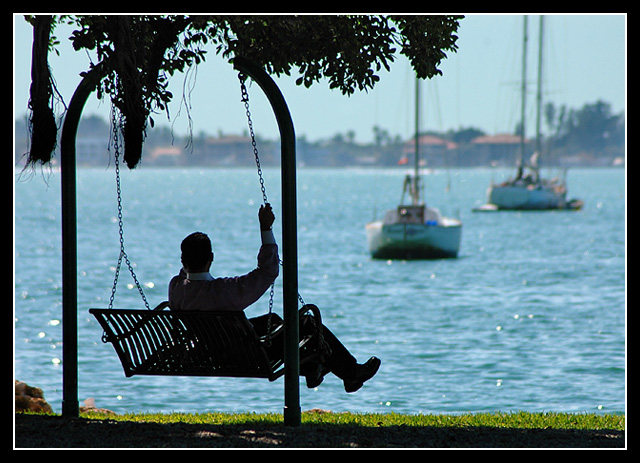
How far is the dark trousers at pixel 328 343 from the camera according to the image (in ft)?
22.2

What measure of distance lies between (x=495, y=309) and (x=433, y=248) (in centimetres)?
1308

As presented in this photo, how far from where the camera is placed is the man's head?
651 centimetres

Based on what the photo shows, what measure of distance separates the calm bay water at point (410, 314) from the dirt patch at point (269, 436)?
2.54 m

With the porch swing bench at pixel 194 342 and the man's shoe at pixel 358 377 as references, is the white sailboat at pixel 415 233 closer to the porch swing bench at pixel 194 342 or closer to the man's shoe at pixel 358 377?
the man's shoe at pixel 358 377

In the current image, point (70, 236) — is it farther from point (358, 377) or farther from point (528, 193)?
point (528, 193)

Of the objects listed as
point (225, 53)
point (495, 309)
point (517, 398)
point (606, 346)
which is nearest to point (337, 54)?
point (225, 53)

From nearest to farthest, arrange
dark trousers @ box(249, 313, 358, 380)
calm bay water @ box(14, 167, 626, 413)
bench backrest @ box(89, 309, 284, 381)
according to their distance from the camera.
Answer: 1. bench backrest @ box(89, 309, 284, 381)
2. dark trousers @ box(249, 313, 358, 380)
3. calm bay water @ box(14, 167, 626, 413)

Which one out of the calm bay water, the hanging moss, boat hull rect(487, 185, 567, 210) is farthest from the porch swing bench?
boat hull rect(487, 185, 567, 210)

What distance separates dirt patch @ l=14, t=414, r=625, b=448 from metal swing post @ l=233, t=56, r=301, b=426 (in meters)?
0.37

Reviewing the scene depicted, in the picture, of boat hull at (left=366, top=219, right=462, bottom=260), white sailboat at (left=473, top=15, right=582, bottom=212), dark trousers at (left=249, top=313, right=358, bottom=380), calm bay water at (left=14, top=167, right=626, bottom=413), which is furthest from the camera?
white sailboat at (left=473, top=15, right=582, bottom=212)

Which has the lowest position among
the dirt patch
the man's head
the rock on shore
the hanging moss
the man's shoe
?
the rock on shore

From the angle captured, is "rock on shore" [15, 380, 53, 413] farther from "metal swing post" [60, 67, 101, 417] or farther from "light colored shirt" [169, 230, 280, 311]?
"light colored shirt" [169, 230, 280, 311]

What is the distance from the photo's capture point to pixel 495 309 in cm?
3194

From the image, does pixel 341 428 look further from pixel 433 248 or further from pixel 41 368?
pixel 433 248
